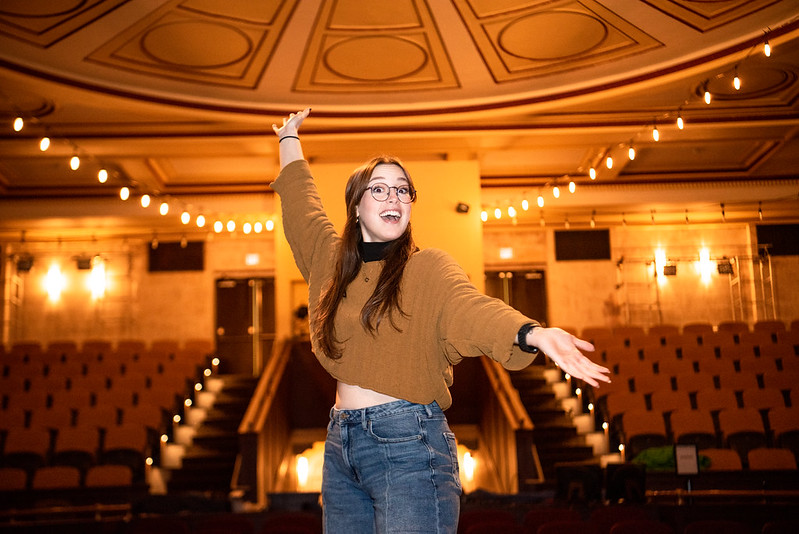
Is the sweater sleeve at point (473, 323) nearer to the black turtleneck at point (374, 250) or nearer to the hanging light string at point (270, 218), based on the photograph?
the black turtleneck at point (374, 250)

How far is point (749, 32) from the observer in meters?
8.53

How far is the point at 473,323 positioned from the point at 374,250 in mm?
400

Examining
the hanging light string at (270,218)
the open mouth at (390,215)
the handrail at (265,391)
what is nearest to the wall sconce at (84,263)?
the hanging light string at (270,218)

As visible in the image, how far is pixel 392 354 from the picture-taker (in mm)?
1680

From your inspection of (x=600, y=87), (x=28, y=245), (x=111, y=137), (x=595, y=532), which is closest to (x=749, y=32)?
(x=600, y=87)

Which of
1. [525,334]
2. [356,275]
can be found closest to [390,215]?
[356,275]

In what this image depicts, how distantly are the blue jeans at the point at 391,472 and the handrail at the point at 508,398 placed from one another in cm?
733

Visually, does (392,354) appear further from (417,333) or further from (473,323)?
(473,323)

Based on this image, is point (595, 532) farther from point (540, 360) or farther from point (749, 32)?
point (540, 360)

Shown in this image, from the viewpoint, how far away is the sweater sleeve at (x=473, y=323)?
56.6 inches

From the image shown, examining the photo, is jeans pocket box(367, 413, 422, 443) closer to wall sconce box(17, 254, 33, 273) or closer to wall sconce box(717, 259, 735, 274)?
wall sconce box(717, 259, 735, 274)

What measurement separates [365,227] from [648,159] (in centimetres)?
1199

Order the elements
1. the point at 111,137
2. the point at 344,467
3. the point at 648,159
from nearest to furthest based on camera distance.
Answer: the point at 344,467 < the point at 111,137 < the point at 648,159

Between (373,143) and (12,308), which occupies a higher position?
(373,143)
